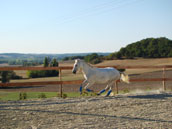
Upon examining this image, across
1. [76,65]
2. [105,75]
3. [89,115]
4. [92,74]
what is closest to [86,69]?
[92,74]

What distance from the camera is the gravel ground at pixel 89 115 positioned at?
4750 millimetres

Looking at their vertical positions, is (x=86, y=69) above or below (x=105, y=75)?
above

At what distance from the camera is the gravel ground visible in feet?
15.6

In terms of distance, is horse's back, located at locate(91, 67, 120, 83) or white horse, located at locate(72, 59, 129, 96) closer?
white horse, located at locate(72, 59, 129, 96)

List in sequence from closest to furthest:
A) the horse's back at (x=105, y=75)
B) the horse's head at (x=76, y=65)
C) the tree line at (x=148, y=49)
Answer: the horse's head at (x=76, y=65) → the horse's back at (x=105, y=75) → the tree line at (x=148, y=49)

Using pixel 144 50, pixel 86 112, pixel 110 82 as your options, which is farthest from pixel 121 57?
pixel 86 112

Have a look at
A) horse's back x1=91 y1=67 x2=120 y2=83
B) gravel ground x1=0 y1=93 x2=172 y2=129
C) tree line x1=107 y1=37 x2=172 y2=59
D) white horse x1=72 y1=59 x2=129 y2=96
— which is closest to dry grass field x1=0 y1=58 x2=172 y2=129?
gravel ground x1=0 y1=93 x2=172 y2=129

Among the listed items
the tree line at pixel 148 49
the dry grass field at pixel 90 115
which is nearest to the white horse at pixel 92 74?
the dry grass field at pixel 90 115

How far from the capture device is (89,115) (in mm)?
5543

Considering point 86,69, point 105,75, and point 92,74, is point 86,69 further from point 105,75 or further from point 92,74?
point 105,75

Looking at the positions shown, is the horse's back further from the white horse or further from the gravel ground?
the gravel ground

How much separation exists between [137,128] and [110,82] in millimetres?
4395

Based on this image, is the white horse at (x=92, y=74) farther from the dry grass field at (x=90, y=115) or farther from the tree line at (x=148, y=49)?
the tree line at (x=148, y=49)

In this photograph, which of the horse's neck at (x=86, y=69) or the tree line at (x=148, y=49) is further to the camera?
the tree line at (x=148, y=49)
